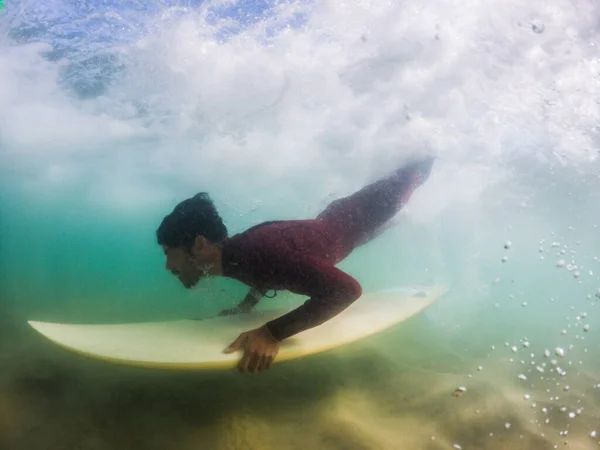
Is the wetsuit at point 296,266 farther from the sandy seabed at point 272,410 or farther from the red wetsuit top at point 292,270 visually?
the sandy seabed at point 272,410

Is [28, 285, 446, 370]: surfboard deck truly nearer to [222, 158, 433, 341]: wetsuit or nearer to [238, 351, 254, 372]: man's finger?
[238, 351, 254, 372]: man's finger

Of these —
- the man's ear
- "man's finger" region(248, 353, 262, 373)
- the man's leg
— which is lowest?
"man's finger" region(248, 353, 262, 373)

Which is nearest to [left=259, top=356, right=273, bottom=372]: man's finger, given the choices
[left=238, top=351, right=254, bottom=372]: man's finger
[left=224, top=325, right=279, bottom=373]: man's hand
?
[left=224, top=325, right=279, bottom=373]: man's hand

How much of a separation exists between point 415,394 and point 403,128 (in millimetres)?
7547

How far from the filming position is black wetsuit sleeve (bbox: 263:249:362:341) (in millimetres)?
2936

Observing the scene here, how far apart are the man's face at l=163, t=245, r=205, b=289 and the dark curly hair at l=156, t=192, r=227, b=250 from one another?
6cm

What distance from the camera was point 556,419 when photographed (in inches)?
155

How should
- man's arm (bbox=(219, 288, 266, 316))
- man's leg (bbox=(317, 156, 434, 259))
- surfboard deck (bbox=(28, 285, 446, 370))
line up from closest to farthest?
surfboard deck (bbox=(28, 285, 446, 370)) < man's leg (bbox=(317, 156, 434, 259)) < man's arm (bbox=(219, 288, 266, 316))

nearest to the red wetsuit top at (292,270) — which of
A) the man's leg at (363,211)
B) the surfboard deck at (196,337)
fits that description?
the surfboard deck at (196,337)

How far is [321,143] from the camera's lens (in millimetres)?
13945

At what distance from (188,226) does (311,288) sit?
47.0 inches

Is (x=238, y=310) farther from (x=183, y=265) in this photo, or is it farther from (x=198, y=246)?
(x=198, y=246)

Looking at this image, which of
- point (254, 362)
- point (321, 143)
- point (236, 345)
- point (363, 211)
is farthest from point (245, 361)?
point (321, 143)

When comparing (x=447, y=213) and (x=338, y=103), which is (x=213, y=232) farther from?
(x=447, y=213)
